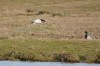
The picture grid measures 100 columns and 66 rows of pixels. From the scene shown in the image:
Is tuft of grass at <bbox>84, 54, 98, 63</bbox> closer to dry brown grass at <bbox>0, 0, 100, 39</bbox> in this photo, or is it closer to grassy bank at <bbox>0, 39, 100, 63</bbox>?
grassy bank at <bbox>0, 39, 100, 63</bbox>

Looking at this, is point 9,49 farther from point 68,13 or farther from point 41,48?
point 68,13

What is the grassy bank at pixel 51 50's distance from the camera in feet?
81.0

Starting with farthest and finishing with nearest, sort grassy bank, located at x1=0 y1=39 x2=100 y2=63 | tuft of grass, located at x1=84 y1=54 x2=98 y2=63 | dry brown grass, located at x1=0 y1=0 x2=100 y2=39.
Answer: dry brown grass, located at x1=0 y1=0 x2=100 y2=39
grassy bank, located at x1=0 y1=39 x2=100 y2=63
tuft of grass, located at x1=84 y1=54 x2=98 y2=63

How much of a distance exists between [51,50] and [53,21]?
17907 millimetres

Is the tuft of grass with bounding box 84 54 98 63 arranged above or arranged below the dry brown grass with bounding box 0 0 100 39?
below

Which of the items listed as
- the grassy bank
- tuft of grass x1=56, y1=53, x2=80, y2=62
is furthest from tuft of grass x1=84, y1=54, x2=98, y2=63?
tuft of grass x1=56, y1=53, x2=80, y2=62

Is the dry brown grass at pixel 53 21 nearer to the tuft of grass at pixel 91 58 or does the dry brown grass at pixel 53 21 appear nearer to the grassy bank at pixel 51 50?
the grassy bank at pixel 51 50

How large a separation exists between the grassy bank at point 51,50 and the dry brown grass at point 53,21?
3.63m

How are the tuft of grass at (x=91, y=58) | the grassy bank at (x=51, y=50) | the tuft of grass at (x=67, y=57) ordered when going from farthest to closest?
the grassy bank at (x=51, y=50) → the tuft of grass at (x=67, y=57) → the tuft of grass at (x=91, y=58)

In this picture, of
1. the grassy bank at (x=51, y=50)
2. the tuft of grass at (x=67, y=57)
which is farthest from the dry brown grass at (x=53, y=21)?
the tuft of grass at (x=67, y=57)

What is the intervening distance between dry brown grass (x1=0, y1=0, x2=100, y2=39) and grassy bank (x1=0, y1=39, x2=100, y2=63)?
363cm

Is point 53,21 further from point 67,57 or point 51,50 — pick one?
point 67,57

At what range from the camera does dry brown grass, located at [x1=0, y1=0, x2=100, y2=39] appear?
112ft

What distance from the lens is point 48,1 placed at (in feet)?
223
